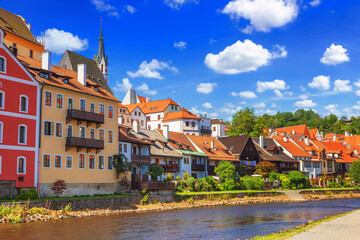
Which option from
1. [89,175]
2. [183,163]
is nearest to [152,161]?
[183,163]

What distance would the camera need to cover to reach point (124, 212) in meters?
46.5

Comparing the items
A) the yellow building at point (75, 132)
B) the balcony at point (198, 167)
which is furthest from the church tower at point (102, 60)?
the yellow building at point (75, 132)

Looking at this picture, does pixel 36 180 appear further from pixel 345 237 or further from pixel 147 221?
pixel 345 237

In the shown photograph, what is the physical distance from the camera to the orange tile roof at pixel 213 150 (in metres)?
79.1

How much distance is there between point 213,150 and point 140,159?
1005 inches

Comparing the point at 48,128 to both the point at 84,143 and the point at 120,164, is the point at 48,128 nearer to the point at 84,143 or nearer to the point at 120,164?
the point at 84,143

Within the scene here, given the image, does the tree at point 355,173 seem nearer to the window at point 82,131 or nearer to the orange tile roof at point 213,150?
the orange tile roof at point 213,150

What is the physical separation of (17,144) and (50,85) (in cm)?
742

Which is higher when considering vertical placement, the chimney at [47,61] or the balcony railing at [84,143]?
the chimney at [47,61]

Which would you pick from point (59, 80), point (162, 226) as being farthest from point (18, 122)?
point (162, 226)

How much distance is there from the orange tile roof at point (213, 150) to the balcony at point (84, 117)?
30.3 metres

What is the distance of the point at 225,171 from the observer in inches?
2783

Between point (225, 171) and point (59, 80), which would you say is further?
point (225, 171)

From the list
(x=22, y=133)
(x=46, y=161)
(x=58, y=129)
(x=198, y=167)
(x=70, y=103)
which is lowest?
(x=198, y=167)
